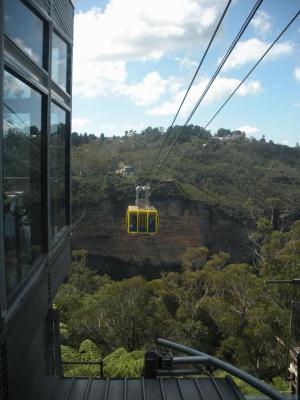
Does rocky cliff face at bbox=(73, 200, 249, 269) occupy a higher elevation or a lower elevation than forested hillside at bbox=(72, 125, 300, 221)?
lower

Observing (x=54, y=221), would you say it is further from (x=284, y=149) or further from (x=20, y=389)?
(x=284, y=149)

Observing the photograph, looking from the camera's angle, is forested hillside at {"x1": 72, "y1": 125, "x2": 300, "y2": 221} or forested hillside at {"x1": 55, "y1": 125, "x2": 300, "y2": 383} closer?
forested hillside at {"x1": 55, "y1": 125, "x2": 300, "y2": 383}

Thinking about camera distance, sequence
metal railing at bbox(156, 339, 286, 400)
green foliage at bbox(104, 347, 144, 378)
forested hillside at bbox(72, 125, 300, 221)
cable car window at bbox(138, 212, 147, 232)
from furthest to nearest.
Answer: forested hillside at bbox(72, 125, 300, 221)
cable car window at bbox(138, 212, 147, 232)
green foliage at bbox(104, 347, 144, 378)
metal railing at bbox(156, 339, 286, 400)

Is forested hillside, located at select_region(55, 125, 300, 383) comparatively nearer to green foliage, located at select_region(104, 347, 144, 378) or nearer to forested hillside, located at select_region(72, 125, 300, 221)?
green foliage, located at select_region(104, 347, 144, 378)

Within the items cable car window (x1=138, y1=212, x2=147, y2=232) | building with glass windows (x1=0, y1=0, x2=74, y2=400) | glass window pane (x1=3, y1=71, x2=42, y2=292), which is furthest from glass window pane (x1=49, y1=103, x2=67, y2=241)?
cable car window (x1=138, y1=212, x2=147, y2=232)

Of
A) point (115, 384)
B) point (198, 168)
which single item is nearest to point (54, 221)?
point (115, 384)

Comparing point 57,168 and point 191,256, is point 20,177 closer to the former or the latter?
point 57,168

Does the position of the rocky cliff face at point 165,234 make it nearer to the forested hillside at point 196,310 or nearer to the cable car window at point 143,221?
the forested hillside at point 196,310
